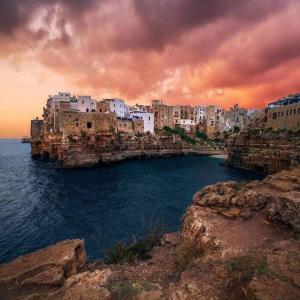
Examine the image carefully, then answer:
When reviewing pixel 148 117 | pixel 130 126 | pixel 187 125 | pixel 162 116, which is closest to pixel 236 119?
pixel 187 125

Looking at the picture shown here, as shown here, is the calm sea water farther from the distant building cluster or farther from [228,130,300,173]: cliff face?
the distant building cluster

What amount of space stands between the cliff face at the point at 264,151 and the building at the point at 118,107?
4884 cm

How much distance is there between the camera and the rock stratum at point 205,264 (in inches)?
→ 296

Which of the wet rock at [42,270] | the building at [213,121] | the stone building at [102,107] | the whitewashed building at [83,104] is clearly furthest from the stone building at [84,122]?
the building at [213,121]

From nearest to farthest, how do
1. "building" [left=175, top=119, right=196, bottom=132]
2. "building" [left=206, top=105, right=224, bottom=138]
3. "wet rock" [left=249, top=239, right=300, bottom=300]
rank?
1. "wet rock" [left=249, top=239, right=300, bottom=300]
2. "building" [left=175, top=119, right=196, bottom=132]
3. "building" [left=206, top=105, right=224, bottom=138]

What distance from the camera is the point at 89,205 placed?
35.4 metres

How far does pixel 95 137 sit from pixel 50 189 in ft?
109

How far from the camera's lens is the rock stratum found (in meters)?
7.52

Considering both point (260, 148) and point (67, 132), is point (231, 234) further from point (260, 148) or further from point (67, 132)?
point (67, 132)

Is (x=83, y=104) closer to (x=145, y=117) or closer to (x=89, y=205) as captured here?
(x=145, y=117)

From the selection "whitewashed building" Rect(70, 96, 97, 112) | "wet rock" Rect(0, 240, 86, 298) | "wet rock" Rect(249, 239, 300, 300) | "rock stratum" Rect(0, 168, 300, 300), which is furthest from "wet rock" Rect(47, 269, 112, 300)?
"whitewashed building" Rect(70, 96, 97, 112)

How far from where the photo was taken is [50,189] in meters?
45.3

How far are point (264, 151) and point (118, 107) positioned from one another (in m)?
62.2

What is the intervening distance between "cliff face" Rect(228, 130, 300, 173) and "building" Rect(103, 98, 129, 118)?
4884cm
